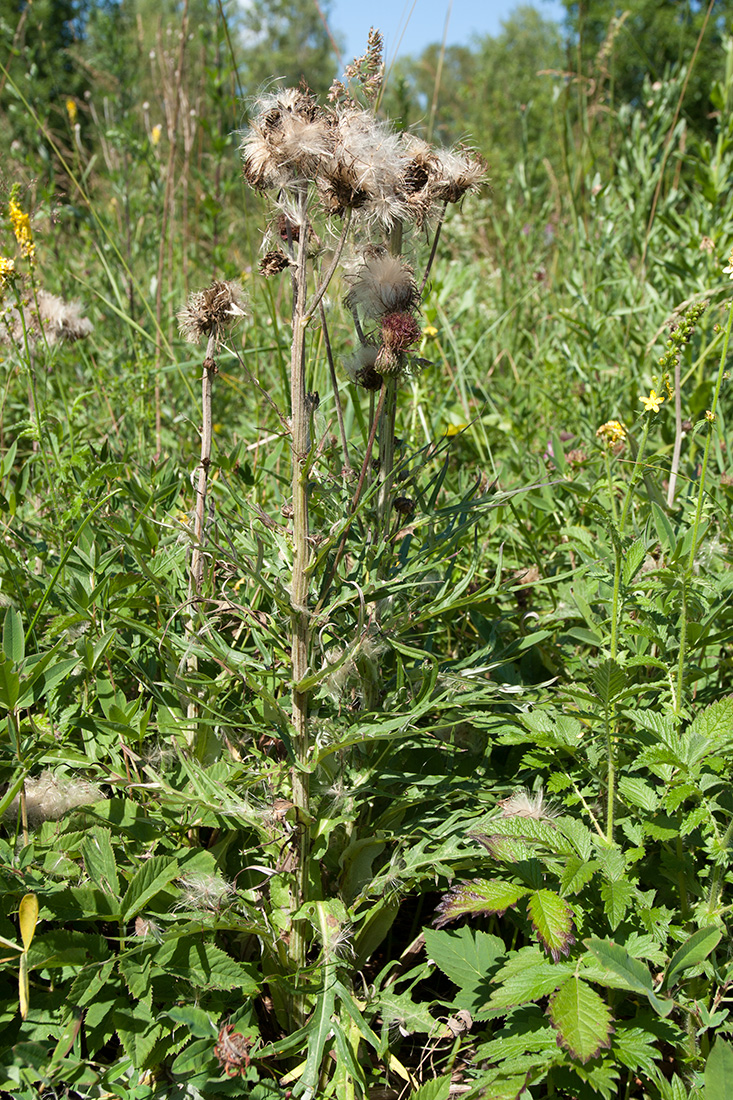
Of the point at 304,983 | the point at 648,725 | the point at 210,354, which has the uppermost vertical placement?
the point at 210,354

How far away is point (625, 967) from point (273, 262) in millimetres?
1090

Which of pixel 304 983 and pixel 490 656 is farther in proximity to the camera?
pixel 490 656

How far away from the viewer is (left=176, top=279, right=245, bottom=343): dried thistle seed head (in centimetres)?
Result: 134

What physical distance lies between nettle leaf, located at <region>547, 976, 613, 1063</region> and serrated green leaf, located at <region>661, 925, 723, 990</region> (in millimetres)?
111

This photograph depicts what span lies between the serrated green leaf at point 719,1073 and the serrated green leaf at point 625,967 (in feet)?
0.33

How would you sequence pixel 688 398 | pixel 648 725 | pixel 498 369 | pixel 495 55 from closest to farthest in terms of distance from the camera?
pixel 648 725, pixel 688 398, pixel 498 369, pixel 495 55

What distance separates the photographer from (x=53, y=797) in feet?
4.34

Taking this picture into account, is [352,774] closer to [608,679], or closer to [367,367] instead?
[608,679]

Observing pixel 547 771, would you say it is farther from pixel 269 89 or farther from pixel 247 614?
pixel 269 89

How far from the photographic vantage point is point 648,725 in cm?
123

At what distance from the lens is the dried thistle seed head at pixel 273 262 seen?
1219 mm

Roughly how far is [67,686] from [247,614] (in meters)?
0.42

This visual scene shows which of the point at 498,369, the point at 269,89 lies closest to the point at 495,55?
the point at 498,369

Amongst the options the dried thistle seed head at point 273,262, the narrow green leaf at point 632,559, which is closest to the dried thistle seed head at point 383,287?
the dried thistle seed head at point 273,262
